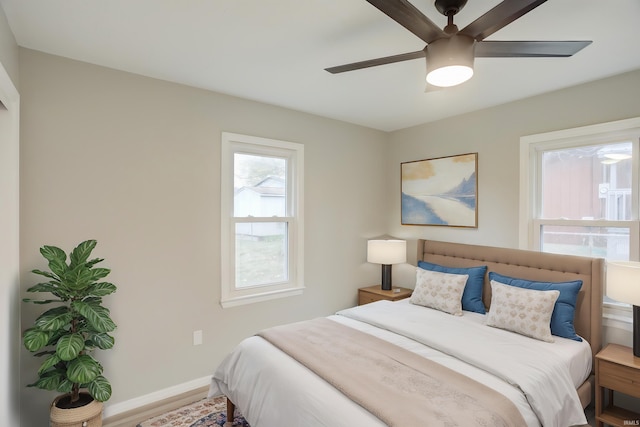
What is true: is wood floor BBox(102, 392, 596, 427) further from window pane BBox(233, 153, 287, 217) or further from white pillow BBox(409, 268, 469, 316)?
window pane BBox(233, 153, 287, 217)

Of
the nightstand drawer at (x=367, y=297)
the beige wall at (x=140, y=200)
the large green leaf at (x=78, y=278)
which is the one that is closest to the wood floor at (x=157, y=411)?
the beige wall at (x=140, y=200)

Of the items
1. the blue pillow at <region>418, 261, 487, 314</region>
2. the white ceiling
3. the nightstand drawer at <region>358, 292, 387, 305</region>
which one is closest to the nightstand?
the nightstand drawer at <region>358, 292, 387, 305</region>

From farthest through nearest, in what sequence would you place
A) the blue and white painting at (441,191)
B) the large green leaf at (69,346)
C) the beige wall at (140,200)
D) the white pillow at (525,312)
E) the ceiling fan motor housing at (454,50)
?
the blue and white painting at (441,191) < the white pillow at (525,312) < the beige wall at (140,200) < the large green leaf at (69,346) < the ceiling fan motor housing at (454,50)

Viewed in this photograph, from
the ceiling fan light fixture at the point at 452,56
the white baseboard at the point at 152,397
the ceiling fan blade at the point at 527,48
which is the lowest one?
the white baseboard at the point at 152,397

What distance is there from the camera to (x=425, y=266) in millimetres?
3510

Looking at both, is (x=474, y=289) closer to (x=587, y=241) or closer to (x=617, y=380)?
(x=587, y=241)

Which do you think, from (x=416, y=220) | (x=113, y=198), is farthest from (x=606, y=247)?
(x=113, y=198)

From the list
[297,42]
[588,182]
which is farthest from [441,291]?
[297,42]

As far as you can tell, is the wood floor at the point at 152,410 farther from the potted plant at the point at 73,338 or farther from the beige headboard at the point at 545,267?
the beige headboard at the point at 545,267

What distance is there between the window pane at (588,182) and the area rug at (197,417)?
3.17 m

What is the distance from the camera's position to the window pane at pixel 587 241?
2.64m

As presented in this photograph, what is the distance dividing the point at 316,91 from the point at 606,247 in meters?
2.74

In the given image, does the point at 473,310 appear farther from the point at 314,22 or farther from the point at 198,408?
the point at 314,22

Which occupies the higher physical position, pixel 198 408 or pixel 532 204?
pixel 532 204
